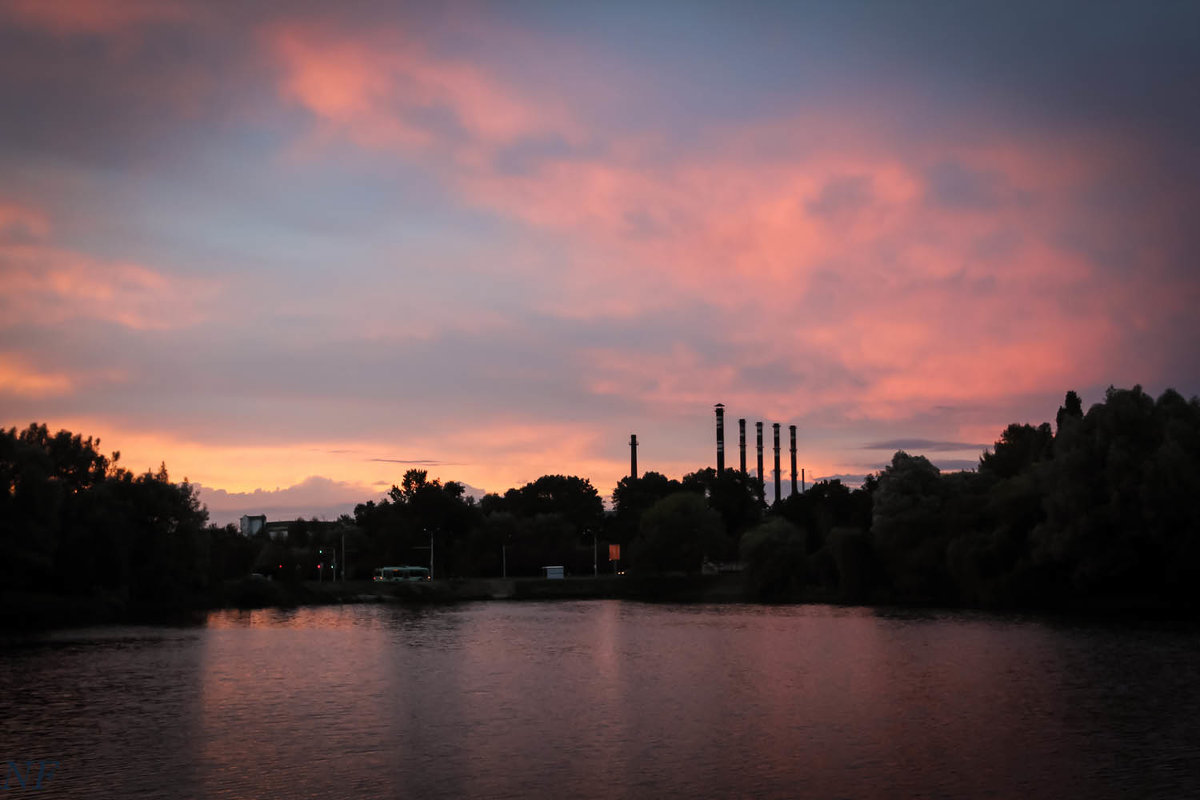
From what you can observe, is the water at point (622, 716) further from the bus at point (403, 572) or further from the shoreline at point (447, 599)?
the bus at point (403, 572)

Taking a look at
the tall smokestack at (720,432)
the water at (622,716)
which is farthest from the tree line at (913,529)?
the tall smokestack at (720,432)

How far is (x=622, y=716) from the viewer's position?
35.4 m

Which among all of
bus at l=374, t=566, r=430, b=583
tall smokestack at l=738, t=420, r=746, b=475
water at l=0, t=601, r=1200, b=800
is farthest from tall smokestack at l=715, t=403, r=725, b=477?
water at l=0, t=601, r=1200, b=800

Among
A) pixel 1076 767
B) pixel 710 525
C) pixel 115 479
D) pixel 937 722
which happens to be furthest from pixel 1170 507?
pixel 115 479

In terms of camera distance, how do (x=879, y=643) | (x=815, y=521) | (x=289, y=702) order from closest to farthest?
(x=289, y=702)
(x=879, y=643)
(x=815, y=521)

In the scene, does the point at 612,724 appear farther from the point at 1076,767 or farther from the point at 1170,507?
the point at 1170,507

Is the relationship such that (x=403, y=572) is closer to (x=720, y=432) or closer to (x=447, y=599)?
(x=447, y=599)

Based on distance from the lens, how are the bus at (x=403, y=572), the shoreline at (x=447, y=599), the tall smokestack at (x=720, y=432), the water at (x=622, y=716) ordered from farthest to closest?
the tall smokestack at (x=720, y=432), the bus at (x=403, y=572), the shoreline at (x=447, y=599), the water at (x=622, y=716)

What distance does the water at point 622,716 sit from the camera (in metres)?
25.3

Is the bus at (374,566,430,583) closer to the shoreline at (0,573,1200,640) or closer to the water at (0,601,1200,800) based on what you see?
the shoreline at (0,573,1200,640)

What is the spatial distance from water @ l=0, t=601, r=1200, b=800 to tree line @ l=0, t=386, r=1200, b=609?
12670mm

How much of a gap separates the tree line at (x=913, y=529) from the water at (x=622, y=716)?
41.6 feet

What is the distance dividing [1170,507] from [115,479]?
299 feet

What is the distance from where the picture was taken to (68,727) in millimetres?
32969
